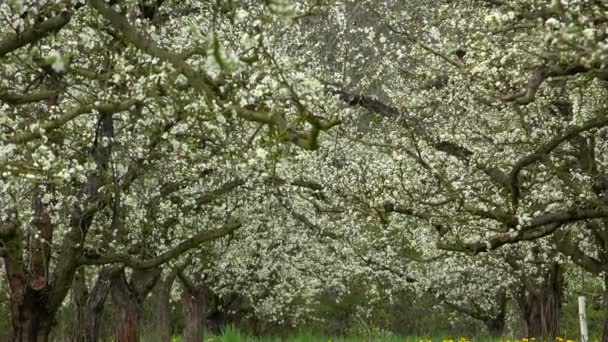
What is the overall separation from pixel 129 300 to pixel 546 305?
11.4m

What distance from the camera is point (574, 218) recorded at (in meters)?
10.7

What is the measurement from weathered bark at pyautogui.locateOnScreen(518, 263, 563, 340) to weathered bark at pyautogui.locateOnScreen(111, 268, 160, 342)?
31.8 feet

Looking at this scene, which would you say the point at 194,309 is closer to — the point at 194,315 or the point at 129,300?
the point at 194,315

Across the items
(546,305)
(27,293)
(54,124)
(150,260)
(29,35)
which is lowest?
(27,293)

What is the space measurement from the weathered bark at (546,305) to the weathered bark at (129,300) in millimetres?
9684

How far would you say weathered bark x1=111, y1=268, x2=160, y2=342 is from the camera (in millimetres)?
19422

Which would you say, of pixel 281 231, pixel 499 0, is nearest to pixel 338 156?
pixel 281 231

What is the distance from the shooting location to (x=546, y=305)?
24.6 metres

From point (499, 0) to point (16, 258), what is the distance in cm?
684

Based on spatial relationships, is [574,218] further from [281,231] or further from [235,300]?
[235,300]

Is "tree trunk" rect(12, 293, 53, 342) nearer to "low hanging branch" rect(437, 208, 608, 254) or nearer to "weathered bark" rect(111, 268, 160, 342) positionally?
"low hanging branch" rect(437, 208, 608, 254)

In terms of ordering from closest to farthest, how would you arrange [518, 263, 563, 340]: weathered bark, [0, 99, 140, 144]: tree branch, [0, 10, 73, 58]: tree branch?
1. [0, 99, 140, 144]: tree branch
2. [0, 10, 73, 58]: tree branch
3. [518, 263, 563, 340]: weathered bark

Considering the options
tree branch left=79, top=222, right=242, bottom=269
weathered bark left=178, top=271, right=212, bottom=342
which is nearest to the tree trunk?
tree branch left=79, top=222, right=242, bottom=269

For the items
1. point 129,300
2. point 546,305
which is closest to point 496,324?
point 546,305
